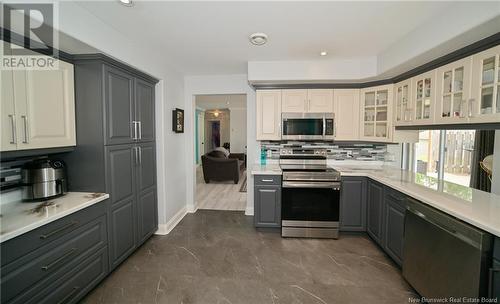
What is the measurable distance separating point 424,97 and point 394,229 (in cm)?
148

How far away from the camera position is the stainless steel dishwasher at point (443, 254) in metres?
1.36

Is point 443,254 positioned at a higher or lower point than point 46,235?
lower

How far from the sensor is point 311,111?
3.46m

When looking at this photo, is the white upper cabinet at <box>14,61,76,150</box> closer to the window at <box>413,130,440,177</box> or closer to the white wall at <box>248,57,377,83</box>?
the white wall at <box>248,57,377,83</box>

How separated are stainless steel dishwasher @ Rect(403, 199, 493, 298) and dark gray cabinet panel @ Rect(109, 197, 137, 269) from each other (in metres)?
2.80

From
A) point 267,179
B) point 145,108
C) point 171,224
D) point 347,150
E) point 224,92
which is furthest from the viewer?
point 224,92

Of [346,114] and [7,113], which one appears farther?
[346,114]

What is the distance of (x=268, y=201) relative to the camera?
3.20 m

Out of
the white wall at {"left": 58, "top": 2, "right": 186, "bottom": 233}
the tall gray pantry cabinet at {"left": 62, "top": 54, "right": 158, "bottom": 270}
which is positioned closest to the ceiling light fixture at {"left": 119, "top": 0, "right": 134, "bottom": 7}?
the white wall at {"left": 58, "top": 2, "right": 186, "bottom": 233}

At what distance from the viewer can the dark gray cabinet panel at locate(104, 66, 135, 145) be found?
217 centimetres

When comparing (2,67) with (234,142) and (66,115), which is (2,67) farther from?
(234,142)

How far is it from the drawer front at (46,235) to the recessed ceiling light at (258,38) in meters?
2.20

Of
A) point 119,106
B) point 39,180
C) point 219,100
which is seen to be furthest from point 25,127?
point 219,100

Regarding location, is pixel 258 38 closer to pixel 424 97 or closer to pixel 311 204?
pixel 424 97
